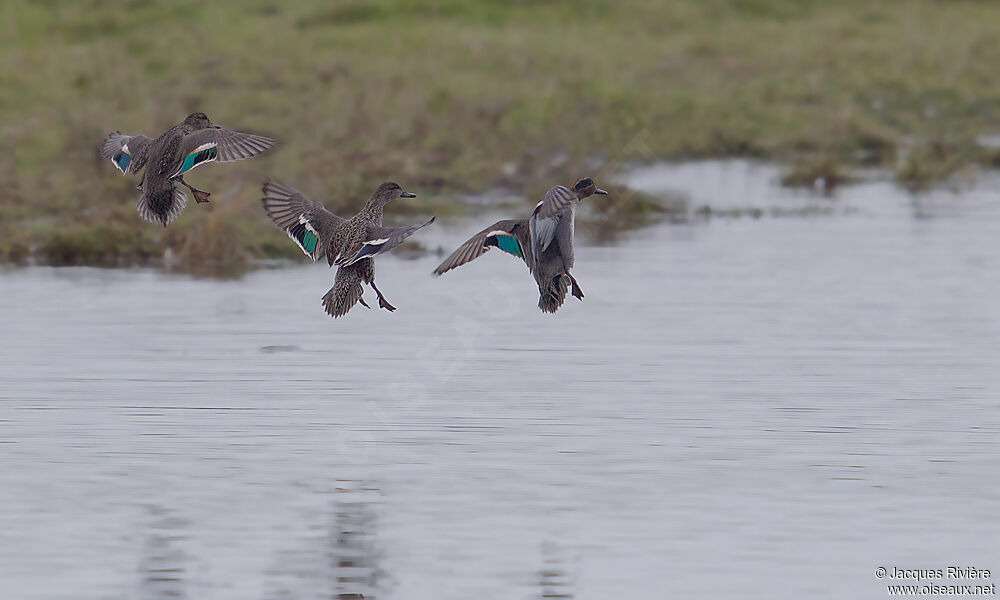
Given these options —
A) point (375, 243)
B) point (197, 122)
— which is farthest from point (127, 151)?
point (375, 243)

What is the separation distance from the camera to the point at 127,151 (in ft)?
31.9

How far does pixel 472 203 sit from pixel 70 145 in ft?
16.4

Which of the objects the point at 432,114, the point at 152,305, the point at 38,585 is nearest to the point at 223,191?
the point at 152,305

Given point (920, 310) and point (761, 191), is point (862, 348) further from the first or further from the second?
point (761, 191)

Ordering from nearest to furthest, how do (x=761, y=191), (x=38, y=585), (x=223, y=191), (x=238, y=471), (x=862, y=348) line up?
(x=38, y=585), (x=238, y=471), (x=862, y=348), (x=223, y=191), (x=761, y=191)

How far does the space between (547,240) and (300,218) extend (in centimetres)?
124

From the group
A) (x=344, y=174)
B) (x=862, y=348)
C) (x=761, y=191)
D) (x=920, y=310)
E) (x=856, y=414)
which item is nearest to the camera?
(x=856, y=414)

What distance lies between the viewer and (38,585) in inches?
319

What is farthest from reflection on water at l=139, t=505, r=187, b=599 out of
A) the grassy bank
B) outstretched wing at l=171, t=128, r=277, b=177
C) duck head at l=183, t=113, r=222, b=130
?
the grassy bank

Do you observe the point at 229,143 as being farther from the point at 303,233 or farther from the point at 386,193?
the point at 386,193

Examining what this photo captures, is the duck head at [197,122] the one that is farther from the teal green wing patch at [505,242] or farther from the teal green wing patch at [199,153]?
the teal green wing patch at [505,242]

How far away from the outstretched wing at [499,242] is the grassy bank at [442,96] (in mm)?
8889

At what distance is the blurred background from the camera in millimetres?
8773

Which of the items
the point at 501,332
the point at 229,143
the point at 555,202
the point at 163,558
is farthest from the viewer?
the point at 501,332
